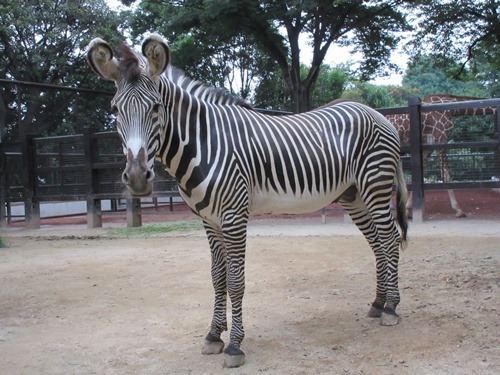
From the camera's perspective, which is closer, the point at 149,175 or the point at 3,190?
the point at 149,175

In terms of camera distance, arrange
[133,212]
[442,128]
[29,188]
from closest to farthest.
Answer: [442,128] → [133,212] → [29,188]

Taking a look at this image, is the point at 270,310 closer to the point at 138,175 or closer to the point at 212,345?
the point at 212,345

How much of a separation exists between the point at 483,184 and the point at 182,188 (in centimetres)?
736

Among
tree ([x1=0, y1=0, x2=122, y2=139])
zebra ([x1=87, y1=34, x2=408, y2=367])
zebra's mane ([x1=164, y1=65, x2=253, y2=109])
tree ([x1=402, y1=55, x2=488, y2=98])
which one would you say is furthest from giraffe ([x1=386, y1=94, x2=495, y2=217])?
tree ([x1=402, y1=55, x2=488, y2=98])

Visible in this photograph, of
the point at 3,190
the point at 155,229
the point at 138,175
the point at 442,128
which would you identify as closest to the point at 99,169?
the point at 155,229

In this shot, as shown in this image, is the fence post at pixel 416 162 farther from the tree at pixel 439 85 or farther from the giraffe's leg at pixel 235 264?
the tree at pixel 439 85

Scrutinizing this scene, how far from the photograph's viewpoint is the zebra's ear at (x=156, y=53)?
3.29m

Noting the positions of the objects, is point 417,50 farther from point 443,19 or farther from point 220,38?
point 220,38

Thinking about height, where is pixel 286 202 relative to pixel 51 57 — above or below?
below

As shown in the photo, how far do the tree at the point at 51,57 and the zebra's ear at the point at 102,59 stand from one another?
1880cm

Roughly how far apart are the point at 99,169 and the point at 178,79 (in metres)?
9.20

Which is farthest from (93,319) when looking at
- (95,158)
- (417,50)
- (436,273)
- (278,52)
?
(417,50)

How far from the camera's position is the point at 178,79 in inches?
152

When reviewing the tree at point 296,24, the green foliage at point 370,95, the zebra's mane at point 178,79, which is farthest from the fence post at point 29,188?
the green foliage at point 370,95
